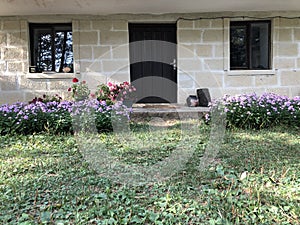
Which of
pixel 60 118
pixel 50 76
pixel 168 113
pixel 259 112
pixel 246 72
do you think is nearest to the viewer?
pixel 60 118

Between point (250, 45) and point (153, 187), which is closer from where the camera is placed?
point (153, 187)

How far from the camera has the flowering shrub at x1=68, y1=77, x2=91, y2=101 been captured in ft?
19.3

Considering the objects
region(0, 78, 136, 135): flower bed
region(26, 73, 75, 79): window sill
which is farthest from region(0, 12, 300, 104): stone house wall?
region(0, 78, 136, 135): flower bed

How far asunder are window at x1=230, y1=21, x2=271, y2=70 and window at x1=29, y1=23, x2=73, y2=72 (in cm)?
350

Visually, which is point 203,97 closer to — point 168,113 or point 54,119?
point 168,113

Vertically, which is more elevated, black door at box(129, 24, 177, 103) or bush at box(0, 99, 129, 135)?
black door at box(129, 24, 177, 103)

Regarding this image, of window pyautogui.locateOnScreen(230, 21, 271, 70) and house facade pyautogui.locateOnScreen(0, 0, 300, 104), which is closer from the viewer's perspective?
house facade pyautogui.locateOnScreen(0, 0, 300, 104)

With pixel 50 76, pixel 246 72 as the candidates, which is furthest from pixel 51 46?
pixel 246 72

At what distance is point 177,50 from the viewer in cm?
639

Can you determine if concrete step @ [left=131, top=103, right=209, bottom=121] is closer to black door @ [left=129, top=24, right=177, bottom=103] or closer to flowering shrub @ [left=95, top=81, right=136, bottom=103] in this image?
flowering shrub @ [left=95, top=81, right=136, bottom=103]

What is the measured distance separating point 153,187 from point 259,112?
9.00 feet

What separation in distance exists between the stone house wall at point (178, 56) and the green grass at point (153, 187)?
8.88 feet

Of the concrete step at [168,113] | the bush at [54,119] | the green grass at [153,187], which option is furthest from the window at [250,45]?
the bush at [54,119]

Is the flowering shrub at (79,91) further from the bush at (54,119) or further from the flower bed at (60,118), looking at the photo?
the bush at (54,119)
